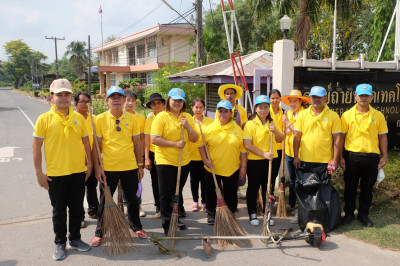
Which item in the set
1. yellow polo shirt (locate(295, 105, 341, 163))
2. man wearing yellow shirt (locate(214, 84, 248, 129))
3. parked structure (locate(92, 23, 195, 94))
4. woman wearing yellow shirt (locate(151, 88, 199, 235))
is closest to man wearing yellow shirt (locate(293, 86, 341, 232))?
yellow polo shirt (locate(295, 105, 341, 163))

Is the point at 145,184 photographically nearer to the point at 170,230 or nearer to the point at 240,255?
the point at 170,230

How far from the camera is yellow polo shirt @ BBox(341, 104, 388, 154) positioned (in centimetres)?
416

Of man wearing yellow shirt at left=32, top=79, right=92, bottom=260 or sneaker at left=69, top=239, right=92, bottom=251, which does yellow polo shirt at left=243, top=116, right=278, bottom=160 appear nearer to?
man wearing yellow shirt at left=32, top=79, right=92, bottom=260

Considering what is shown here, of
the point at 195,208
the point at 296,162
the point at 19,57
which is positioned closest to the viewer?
the point at 296,162

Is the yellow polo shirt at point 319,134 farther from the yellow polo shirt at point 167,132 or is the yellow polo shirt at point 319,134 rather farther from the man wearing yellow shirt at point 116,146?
the man wearing yellow shirt at point 116,146

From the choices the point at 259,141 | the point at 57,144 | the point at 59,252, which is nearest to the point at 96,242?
the point at 59,252

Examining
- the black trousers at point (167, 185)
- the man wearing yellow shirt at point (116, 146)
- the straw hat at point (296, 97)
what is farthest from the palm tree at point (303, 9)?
the man wearing yellow shirt at point (116, 146)

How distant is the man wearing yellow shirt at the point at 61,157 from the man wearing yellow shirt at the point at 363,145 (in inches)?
132

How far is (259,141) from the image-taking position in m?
4.32

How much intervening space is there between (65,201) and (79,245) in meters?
0.57

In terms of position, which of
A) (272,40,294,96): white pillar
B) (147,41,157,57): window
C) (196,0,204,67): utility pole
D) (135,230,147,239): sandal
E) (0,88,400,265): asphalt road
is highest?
(147,41,157,57): window

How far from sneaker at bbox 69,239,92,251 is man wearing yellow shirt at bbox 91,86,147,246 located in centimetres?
11

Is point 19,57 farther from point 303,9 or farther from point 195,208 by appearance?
point 195,208

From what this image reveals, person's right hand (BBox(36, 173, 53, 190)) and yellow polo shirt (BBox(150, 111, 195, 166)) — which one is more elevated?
yellow polo shirt (BBox(150, 111, 195, 166))
